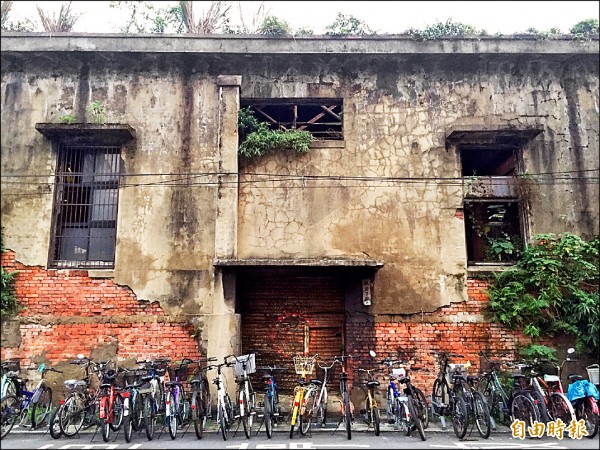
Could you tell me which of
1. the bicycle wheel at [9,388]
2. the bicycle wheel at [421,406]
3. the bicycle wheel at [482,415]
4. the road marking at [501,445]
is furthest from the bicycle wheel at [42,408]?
the bicycle wheel at [482,415]

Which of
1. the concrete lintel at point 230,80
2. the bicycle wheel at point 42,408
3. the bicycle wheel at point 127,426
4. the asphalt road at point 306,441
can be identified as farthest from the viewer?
the concrete lintel at point 230,80

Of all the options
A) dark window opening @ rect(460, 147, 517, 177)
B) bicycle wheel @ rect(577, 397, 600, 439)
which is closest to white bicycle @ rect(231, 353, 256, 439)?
bicycle wheel @ rect(577, 397, 600, 439)

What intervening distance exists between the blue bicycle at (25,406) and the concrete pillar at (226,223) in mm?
2637

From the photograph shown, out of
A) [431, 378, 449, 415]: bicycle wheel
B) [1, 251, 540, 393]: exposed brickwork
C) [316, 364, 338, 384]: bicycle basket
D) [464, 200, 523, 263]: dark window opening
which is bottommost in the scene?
[431, 378, 449, 415]: bicycle wheel

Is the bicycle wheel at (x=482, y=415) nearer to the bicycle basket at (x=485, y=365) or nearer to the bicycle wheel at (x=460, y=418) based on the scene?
the bicycle wheel at (x=460, y=418)

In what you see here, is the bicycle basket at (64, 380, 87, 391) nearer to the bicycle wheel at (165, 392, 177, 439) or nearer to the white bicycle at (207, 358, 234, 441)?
the bicycle wheel at (165, 392, 177, 439)

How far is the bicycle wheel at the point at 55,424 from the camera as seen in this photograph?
22.9 feet

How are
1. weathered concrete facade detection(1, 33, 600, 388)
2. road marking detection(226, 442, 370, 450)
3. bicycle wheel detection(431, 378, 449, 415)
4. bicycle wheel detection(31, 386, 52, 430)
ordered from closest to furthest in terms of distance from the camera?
road marking detection(226, 442, 370, 450)
bicycle wheel detection(31, 386, 52, 430)
bicycle wheel detection(431, 378, 449, 415)
weathered concrete facade detection(1, 33, 600, 388)

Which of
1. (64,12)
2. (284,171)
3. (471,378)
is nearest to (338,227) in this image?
(284,171)

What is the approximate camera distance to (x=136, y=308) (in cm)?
859

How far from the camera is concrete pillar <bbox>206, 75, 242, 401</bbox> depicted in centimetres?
845

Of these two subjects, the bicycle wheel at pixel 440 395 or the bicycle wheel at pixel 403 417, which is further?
the bicycle wheel at pixel 440 395

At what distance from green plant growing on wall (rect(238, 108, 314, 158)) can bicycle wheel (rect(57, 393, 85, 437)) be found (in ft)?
16.4

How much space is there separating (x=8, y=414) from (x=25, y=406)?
26cm
